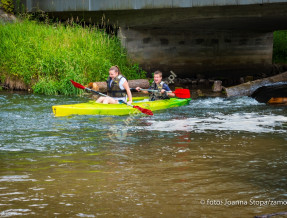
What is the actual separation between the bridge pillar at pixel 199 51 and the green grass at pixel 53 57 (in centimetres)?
144

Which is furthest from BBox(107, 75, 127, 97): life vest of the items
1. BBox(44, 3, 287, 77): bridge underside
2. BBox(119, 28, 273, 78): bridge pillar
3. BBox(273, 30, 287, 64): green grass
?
BBox(273, 30, 287, 64): green grass

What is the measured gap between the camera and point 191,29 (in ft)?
59.1

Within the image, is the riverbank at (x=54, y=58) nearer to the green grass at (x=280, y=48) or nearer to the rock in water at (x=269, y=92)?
the rock in water at (x=269, y=92)

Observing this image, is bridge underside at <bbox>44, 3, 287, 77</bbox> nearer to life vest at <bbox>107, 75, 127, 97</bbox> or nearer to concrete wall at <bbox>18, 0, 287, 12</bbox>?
concrete wall at <bbox>18, 0, 287, 12</bbox>

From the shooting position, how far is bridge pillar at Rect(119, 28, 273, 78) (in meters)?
17.3

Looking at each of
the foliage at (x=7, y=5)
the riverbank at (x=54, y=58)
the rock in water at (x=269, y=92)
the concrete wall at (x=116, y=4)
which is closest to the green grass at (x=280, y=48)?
the riverbank at (x=54, y=58)

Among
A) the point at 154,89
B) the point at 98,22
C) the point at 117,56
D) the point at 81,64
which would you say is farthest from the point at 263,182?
the point at 98,22

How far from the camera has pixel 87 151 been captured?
705 cm

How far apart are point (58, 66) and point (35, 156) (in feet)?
25.7

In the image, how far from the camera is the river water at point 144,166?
4.73m

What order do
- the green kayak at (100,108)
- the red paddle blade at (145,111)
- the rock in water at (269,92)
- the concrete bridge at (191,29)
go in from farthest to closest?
1. the concrete bridge at (191,29)
2. the rock in water at (269,92)
3. the red paddle blade at (145,111)
4. the green kayak at (100,108)

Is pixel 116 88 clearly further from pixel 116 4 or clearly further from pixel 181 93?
pixel 116 4

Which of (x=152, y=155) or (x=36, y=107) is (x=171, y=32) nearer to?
(x=36, y=107)

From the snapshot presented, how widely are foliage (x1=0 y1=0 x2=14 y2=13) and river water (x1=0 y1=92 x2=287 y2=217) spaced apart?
406 inches
